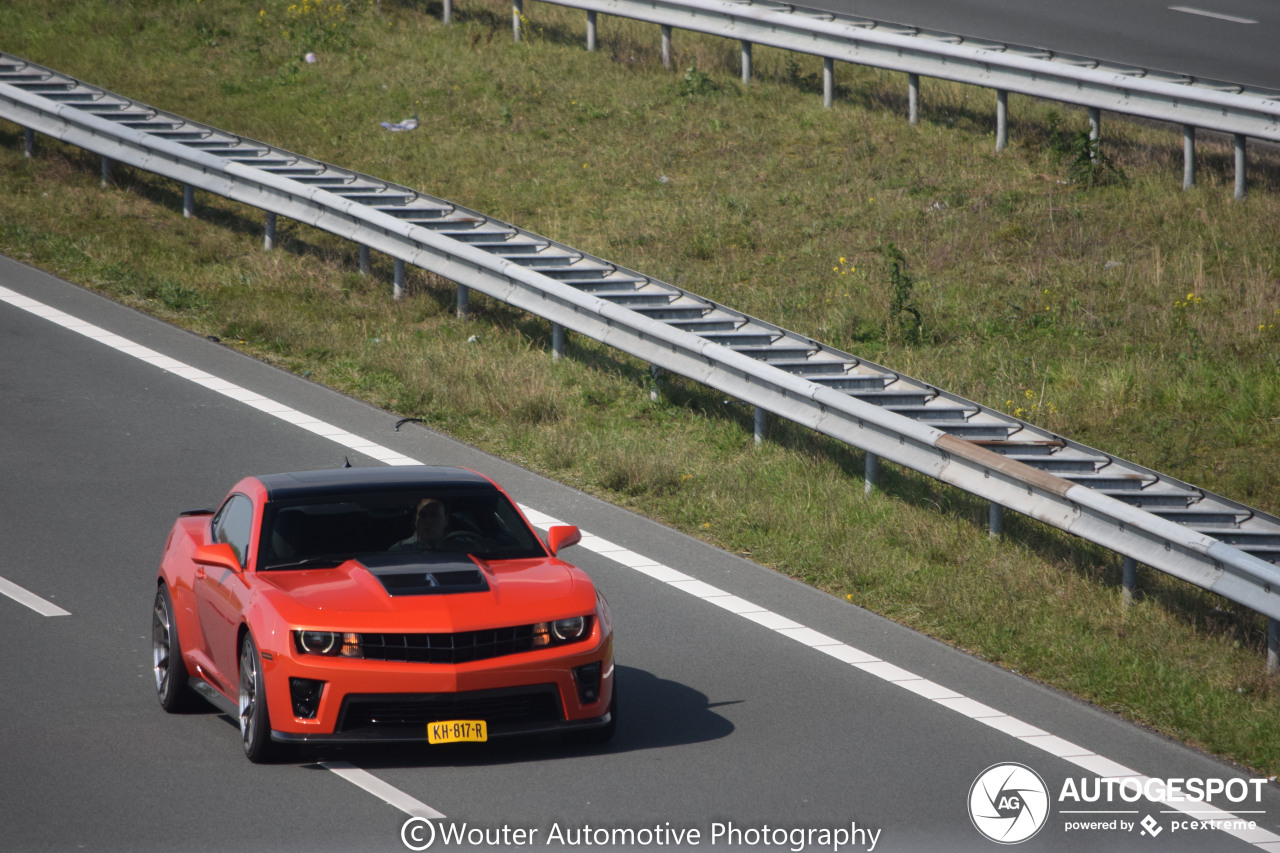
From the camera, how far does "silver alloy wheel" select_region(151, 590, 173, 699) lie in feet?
27.7

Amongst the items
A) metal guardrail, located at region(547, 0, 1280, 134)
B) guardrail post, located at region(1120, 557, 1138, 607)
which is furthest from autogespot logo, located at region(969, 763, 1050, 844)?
metal guardrail, located at region(547, 0, 1280, 134)

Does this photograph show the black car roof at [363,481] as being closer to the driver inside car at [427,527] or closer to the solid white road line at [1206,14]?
the driver inside car at [427,527]

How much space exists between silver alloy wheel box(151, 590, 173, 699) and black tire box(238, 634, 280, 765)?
999 millimetres

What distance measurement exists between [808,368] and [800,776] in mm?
6339

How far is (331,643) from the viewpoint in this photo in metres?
7.20

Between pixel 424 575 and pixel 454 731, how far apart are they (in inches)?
32.0

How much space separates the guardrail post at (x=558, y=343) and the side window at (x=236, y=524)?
6783 millimetres

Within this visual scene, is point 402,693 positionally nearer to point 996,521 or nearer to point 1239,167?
point 996,521

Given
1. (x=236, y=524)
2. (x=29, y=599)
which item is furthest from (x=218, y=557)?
(x=29, y=599)

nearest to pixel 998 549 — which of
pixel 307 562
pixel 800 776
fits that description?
pixel 800 776

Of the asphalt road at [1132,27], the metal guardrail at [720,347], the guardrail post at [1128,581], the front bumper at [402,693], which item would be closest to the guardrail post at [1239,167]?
the asphalt road at [1132,27]

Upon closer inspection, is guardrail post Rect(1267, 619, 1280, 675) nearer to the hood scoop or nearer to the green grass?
the green grass

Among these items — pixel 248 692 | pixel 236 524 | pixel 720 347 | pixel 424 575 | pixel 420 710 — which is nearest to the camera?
pixel 420 710

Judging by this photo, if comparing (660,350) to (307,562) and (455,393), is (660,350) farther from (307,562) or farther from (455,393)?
(307,562)
